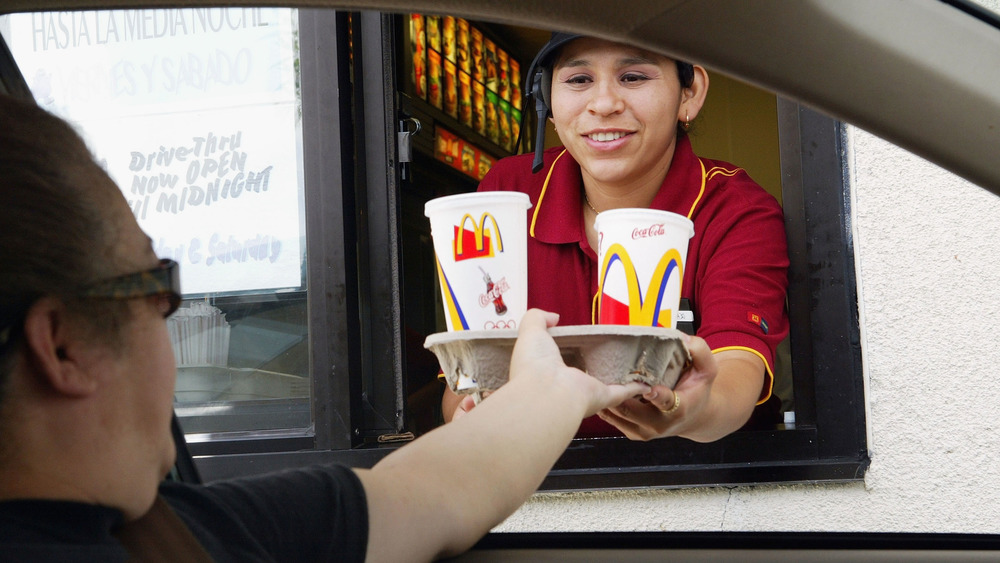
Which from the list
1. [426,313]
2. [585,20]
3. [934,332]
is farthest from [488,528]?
[426,313]

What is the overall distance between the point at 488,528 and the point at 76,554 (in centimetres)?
51

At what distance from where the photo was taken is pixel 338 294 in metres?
3.01

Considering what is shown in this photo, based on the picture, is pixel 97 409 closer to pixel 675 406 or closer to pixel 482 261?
pixel 482 261

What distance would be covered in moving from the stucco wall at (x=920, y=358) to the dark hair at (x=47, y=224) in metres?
2.23

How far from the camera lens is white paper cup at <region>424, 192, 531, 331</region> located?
1.41 m

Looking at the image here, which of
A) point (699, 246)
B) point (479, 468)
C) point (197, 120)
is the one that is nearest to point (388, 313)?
point (197, 120)

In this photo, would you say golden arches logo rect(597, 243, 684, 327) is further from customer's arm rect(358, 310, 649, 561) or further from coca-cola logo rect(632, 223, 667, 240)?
customer's arm rect(358, 310, 649, 561)


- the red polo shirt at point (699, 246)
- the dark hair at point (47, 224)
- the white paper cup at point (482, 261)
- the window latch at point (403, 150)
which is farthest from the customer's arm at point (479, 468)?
the window latch at point (403, 150)

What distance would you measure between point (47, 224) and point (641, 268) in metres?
0.83

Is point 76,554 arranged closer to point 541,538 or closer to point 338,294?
point 541,538

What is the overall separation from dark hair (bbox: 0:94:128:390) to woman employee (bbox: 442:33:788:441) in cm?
140

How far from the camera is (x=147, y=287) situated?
0.95m

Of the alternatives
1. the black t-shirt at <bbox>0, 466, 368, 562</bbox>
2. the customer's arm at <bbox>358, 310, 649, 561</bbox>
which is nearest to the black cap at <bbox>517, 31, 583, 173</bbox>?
the customer's arm at <bbox>358, 310, 649, 561</bbox>

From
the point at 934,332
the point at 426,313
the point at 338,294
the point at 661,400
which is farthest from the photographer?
the point at 426,313
